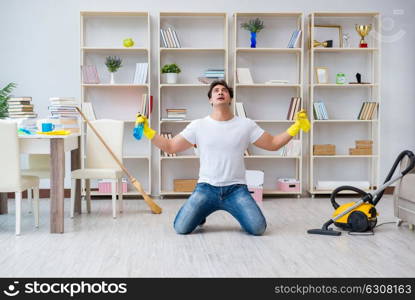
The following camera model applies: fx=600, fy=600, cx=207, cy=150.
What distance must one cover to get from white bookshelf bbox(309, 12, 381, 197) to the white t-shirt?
7.99 feet

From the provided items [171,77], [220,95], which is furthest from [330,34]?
[220,95]

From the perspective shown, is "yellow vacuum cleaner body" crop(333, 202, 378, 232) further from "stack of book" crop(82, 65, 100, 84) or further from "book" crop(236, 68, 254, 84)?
"stack of book" crop(82, 65, 100, 84)

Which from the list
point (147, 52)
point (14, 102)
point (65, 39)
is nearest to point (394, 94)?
point (147, 52)

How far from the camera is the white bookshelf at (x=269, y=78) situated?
6906mm

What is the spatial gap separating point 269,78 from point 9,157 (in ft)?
11.4

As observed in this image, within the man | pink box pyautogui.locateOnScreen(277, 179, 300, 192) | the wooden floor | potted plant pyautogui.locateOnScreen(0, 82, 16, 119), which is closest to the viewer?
the wooden floor

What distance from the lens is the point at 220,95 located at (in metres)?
4.50

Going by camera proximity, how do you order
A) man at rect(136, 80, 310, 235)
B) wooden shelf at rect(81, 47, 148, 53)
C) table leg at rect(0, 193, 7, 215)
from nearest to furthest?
man at rect(136, 80, 310, 235)
table leg at rect(0, 193, 7, 215)
wooden shelf at rect(81, 47, 148, 53)

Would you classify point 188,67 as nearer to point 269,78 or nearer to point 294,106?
point 269,78

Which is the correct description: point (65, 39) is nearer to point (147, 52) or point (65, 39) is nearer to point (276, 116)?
point (147, 52)

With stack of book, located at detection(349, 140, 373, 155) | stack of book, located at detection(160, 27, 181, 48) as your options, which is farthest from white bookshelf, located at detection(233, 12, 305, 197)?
stack of book, located at detection(160, 27, 181, 48)

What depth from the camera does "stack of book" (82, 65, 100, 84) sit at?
655cm

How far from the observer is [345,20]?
6.96 metres

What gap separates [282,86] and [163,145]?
8.61ft
